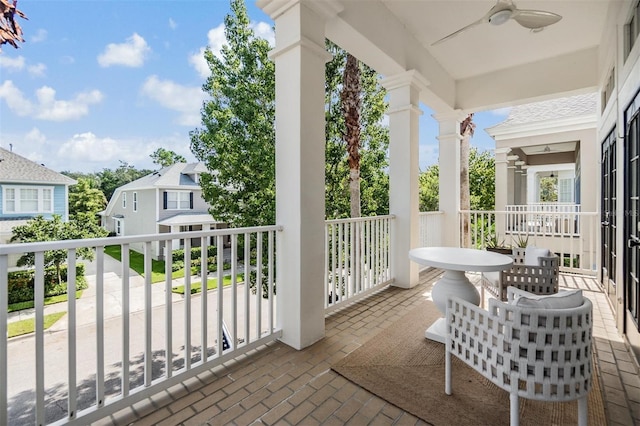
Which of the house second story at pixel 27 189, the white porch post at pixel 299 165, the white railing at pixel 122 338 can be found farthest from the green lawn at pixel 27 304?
the white porch post at pixel 299 165

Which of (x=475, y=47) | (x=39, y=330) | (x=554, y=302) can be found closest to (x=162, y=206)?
(x=475, y=47)

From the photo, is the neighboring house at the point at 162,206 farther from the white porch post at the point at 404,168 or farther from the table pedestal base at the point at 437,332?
the table pedestal base at the point at 437,332

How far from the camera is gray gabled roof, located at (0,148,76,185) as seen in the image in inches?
265

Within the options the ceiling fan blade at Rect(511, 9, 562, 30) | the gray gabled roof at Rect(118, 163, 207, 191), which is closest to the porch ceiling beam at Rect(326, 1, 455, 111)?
the ceiling fan blade at Rect(511, 9, 562, 30)

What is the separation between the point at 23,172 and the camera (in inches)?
280

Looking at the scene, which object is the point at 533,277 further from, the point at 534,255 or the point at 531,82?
the point at 531,82

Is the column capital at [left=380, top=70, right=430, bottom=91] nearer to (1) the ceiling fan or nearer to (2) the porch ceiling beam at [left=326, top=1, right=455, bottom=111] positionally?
(2) the porch ceiling beam at [left=326, top=1, right=455, bottom=111]

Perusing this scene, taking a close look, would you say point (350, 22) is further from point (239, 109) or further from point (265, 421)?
point (239, 109)

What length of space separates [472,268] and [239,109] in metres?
6.51

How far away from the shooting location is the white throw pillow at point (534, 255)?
2.87 metres

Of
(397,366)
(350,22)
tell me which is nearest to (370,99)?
(350,22)

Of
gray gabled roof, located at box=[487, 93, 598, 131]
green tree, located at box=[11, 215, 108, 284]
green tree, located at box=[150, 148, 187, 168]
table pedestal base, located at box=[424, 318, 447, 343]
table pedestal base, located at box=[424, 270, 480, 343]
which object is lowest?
table pedestal base, located at box=[424, 318, 447, 343]

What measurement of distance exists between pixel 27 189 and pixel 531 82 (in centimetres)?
1071

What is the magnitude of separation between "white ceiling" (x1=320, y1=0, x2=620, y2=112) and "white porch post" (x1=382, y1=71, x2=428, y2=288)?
0.94ft
